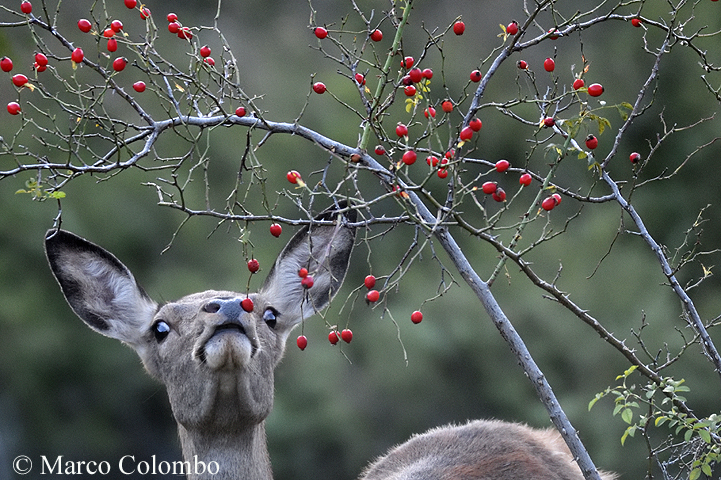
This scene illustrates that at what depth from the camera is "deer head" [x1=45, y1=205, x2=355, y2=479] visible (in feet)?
14.3

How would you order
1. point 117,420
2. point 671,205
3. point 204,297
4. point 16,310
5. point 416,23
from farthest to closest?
1. point 416,23
2. point 671,205
3. point 117,420
4. point 16,310
5. point 204,297

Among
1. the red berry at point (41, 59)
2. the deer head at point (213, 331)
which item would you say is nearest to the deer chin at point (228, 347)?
the deer head at point (213, 331)

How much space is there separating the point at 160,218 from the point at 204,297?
9480 millimetres

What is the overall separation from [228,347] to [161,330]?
0.64m

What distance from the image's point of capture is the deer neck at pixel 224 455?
15.0ft

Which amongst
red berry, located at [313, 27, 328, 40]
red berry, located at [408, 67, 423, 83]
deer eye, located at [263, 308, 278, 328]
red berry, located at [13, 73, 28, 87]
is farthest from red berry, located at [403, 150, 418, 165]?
deer eye, located at [263, 308, 278, 328]

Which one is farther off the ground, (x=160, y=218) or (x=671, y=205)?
(x=160, y=218)

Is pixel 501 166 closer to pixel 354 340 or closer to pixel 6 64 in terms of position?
pixel 6 64

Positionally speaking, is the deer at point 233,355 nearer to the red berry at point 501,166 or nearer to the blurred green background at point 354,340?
the red berry at point 501,166

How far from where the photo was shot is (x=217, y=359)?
4316mm

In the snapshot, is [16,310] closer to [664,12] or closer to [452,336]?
[452,336]

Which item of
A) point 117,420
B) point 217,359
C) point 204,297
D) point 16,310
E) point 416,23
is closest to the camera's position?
point 217,359

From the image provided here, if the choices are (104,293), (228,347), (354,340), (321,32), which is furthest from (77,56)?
(354,340)

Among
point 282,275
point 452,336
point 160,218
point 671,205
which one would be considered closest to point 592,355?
point 452,336
